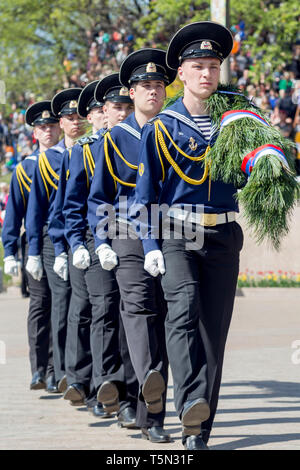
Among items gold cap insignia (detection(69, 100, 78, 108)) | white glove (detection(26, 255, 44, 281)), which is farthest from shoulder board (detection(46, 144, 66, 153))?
white glove (detection(26, 255, 44, 281))

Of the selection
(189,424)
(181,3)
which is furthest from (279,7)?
(189,424)

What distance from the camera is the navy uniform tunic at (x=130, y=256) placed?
19.5ft

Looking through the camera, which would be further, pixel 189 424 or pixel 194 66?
pixel 194 66

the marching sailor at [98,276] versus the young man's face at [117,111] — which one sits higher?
the young man's face at [117,111]

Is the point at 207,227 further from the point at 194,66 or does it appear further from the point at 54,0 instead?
the point at 54,0

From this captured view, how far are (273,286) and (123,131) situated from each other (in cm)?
1033

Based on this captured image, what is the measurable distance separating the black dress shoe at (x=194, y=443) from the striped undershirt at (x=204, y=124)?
5.25ft

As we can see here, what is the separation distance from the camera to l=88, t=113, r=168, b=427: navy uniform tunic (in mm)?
5953

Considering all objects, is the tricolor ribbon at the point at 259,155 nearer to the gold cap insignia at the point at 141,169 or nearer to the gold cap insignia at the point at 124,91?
the gold cap insignia at the point at 141,169

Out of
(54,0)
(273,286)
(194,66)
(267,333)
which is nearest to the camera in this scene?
(194,66)

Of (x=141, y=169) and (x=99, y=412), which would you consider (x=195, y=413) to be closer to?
(x=141, y=169)

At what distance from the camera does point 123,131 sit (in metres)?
6.61

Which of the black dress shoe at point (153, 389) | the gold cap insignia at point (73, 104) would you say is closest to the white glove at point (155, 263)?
the black dress shoe at point (153, 389)

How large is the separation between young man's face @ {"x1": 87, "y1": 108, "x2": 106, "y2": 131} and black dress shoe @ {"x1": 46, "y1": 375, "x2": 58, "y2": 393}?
2020mm
